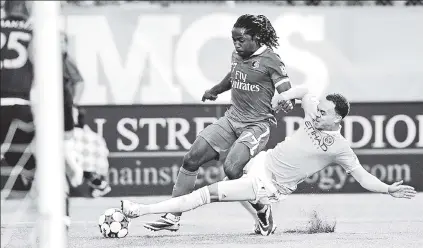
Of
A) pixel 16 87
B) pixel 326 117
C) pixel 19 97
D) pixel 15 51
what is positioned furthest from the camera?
pixel 15 51

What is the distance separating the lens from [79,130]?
1001cm

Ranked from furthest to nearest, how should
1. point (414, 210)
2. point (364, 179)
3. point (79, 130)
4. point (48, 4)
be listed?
1. point (79, 130)
2. point (414, 210)
3. point (364, 179)
4. point (48, 4)

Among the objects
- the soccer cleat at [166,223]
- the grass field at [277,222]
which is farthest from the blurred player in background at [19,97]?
the soccer cleat at [166,223]

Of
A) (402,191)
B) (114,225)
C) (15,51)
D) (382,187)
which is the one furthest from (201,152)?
(15,51)

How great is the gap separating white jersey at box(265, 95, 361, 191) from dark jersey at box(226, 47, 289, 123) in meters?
0.33

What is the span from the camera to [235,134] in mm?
7230

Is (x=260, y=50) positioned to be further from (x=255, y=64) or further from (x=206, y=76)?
(x=206, y=76)

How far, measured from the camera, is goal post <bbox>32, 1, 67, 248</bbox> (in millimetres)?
4605

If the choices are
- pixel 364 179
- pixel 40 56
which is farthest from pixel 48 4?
pixel 364 179

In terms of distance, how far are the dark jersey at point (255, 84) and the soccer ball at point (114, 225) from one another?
1083 millimetres

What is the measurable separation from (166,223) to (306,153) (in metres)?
1.05

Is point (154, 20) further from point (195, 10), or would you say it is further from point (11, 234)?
point (11, 234)

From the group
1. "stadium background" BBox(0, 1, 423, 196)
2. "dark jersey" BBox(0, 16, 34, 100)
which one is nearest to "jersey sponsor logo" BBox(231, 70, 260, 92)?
"dark jersey" BBox(0, 16, 34, 100)

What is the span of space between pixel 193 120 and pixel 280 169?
10.6 feet
